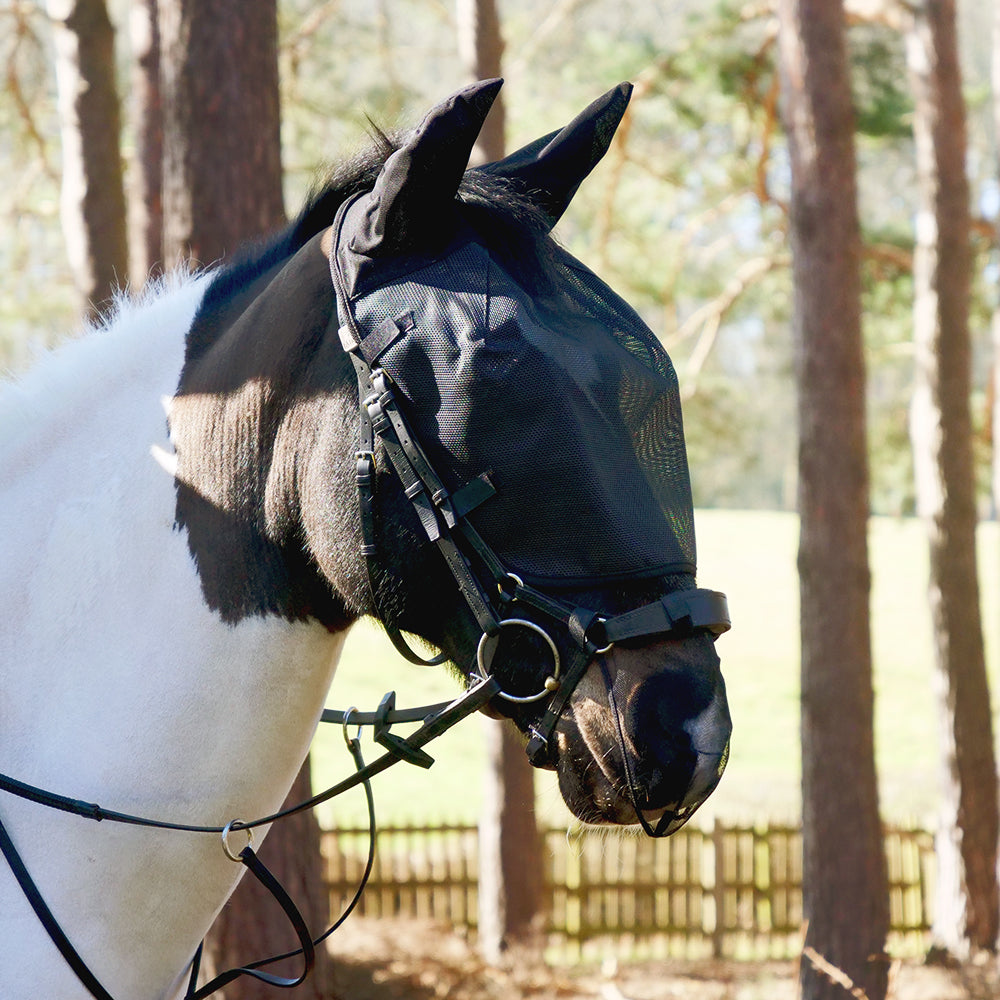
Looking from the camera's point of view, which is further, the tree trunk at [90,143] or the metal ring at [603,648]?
the tree trunk at [90,143]

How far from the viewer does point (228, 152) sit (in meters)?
4.23

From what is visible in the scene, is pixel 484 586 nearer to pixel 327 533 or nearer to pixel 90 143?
pixel 327 533

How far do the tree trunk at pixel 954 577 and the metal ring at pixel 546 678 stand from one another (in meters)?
8.14

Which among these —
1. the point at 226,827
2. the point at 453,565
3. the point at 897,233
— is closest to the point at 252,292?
the point at 453,565

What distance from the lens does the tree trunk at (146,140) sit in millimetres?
7141

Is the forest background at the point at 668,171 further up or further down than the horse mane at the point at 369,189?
further up

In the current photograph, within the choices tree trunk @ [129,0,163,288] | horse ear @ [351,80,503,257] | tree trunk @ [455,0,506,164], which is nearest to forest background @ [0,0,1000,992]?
tree trunk @ [129,0,163,288]

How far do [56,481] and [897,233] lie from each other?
40.4 feet

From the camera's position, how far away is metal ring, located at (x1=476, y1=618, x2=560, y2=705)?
1.64 meters

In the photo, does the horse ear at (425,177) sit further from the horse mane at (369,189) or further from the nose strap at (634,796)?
the nose strap at (634,796)

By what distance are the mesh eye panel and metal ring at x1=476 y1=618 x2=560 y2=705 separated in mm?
72

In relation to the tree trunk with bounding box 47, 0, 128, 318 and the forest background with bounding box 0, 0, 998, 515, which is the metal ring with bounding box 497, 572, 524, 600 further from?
the forest background with bounding box 0, 0, 998, 515

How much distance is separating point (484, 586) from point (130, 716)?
27.8 inches

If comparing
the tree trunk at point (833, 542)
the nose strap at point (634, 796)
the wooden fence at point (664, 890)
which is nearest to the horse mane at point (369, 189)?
the nose strap at point (634, 796)
